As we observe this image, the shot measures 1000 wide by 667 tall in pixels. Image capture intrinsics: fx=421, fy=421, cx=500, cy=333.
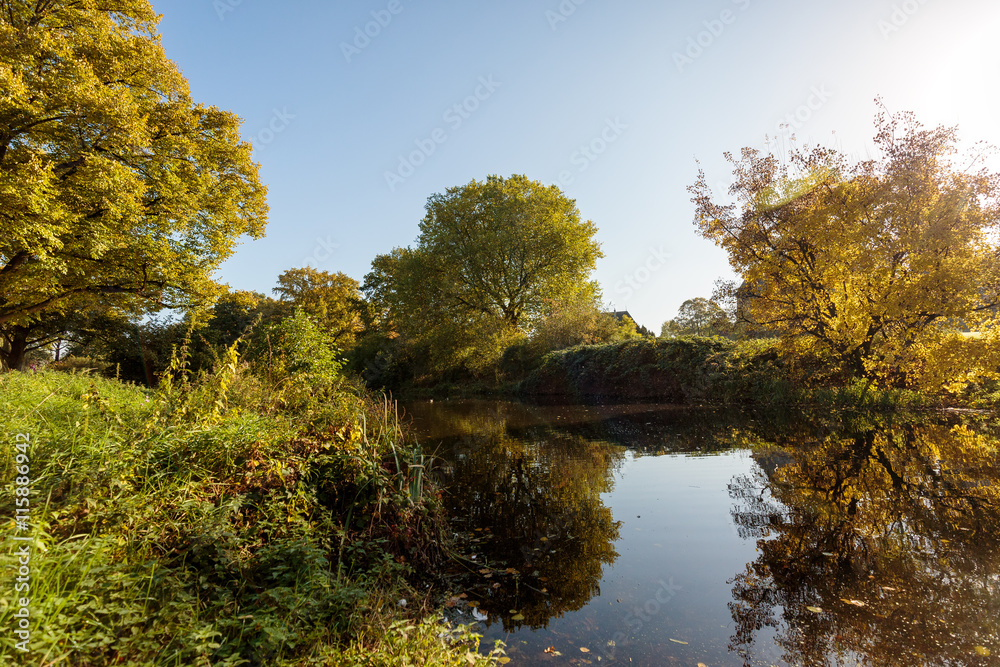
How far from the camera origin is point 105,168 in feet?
33.1

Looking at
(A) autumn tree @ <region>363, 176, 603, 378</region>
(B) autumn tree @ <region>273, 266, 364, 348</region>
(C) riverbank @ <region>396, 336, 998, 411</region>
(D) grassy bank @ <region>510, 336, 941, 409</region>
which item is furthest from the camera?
(B) autumn tree @ <region>273, 266, 364, 348</region>

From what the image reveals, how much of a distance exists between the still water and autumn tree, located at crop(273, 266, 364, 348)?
32.9 metres

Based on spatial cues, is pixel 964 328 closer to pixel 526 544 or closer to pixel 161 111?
pixel 526 544

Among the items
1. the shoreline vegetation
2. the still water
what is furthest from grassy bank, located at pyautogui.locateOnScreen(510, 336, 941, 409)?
the shoreline vegetation

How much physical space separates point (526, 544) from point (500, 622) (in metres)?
1.29

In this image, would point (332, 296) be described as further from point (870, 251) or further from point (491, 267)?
point (870, 251)

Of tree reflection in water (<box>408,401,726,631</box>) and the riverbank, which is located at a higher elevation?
the riverbank

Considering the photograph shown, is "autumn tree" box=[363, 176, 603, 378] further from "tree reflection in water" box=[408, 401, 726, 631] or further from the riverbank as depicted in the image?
"tree reflection in water" box=[408, 401, 726, 631]

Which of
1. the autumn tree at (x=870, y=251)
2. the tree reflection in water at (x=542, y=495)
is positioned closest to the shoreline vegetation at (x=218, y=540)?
the tree reflection in water at (x=542, y=495)

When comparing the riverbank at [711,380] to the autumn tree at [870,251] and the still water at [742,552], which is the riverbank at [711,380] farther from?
the still water at [742,552]

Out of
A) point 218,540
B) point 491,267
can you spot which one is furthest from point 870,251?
point 491,267

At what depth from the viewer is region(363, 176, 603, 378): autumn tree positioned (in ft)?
88.1

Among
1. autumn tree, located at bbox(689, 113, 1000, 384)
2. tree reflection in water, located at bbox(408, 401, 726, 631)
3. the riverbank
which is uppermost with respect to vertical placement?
autumn tree, located at bbox(689, 113, 1000, 384)

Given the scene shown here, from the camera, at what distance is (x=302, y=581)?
9.43 feet
